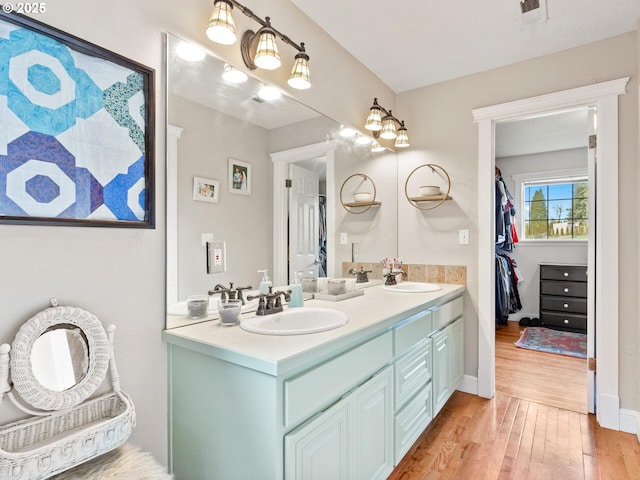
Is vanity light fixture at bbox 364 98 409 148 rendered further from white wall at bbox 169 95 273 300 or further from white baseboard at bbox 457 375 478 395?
white baseboard at bbox 457 375 478 395

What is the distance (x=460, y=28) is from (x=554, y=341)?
334 centimetres

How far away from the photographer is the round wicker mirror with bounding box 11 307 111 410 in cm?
94

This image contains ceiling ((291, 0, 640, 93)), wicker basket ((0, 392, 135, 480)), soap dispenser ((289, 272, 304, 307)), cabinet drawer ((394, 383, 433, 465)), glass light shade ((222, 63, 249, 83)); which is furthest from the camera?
ceiling ((291, 0, 640, 93))

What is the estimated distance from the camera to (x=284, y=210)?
190cm

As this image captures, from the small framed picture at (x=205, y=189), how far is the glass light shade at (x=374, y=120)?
4.54 feet

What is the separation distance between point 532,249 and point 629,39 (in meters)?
3.05

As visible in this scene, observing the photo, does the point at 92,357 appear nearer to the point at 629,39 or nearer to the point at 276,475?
the point at 276,475

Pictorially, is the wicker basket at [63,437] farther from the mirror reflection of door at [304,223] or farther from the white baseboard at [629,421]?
the white baseboard at [629,421]

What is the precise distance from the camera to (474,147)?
8.63 feet

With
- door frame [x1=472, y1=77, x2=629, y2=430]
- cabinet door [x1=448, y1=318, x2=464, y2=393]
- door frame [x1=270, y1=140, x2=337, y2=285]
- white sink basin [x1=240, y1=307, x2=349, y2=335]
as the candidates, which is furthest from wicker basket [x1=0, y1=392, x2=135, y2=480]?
door frame [x1=472, y1=77, x2=629, y2=430]

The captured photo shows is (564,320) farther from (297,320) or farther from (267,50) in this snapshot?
(267,50)

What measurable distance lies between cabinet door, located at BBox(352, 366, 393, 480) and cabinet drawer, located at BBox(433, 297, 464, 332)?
0.67 meters

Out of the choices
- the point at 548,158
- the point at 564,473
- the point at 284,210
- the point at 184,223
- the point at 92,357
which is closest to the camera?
the point at 92,357

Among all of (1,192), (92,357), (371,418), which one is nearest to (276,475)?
(371,418)
